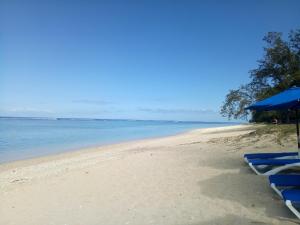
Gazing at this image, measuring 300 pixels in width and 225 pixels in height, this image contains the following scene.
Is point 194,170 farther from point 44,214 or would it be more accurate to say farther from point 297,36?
point 297,36

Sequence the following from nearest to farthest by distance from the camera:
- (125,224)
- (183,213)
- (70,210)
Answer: (125,224) < (183,213) < (70,210)

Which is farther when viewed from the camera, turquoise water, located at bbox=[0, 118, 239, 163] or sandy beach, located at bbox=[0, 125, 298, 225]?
turquoise water, located at bbox=[0, 118, 239, 163]

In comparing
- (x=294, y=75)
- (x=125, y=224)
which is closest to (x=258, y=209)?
(x=125, y=224)

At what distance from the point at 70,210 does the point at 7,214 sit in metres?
1.14

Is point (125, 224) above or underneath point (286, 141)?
underneath

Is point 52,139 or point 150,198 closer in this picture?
point 150,198

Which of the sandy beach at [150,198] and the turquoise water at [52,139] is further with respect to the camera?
the turquoise water at [52,139]

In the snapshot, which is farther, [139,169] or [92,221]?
[139,169]

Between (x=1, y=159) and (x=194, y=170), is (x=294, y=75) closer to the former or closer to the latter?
(x=194, y=170)

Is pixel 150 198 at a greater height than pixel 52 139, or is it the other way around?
pixel 150 198

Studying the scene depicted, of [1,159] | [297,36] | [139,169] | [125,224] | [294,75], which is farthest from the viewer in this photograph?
[297,36]

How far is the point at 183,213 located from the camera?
5.54 m

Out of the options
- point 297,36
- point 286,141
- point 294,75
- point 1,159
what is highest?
point 297,36

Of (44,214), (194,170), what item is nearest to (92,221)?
(44,214)
